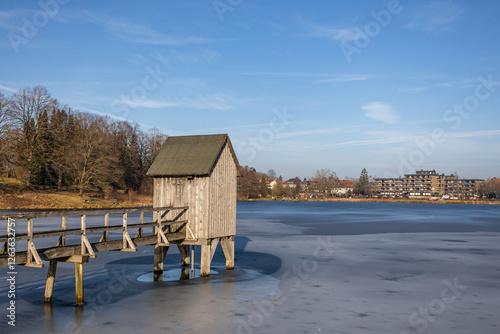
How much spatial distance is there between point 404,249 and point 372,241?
5.32 m

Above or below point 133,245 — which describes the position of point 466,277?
below

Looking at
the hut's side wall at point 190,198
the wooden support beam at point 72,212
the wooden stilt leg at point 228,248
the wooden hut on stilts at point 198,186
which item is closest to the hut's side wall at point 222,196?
the wooden hut on stilts at point 198,186

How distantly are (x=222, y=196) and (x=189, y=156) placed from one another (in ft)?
7.38

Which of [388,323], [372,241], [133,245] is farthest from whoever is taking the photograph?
[372,241]

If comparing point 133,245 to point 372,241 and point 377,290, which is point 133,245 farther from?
point 372,241

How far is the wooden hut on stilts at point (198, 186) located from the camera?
65.3 feet

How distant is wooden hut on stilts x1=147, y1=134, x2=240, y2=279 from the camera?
19.9 meters

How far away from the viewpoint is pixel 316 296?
701 inches

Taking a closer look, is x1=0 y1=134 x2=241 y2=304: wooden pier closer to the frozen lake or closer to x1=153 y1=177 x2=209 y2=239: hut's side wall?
x1=153 y1=177 x2=209 y2=239: hut's side wall

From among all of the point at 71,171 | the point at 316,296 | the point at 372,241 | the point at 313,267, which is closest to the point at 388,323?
the point at 316,296

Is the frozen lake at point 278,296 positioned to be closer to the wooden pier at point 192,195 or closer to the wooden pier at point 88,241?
the wooden pier at point 88,241

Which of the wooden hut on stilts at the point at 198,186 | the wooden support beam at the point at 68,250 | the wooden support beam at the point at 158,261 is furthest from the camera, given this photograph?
the wooden support beam at the point at 158,261

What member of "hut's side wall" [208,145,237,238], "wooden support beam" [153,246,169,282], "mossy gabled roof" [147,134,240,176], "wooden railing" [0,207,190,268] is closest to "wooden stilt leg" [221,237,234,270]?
"hut's side wall" [208,145,237,238]

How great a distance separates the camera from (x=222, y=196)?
20969 mm
